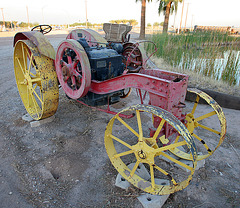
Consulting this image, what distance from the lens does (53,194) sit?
225 centimetres

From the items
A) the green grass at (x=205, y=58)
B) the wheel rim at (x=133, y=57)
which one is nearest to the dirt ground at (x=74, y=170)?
the wheel rim at (x=133, y=57)

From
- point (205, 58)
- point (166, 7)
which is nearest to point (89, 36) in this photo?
point (205, 58)

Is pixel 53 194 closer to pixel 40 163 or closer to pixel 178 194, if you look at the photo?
pixel 40 163

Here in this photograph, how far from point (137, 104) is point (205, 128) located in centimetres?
113

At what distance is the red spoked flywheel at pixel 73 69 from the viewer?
8.27ft

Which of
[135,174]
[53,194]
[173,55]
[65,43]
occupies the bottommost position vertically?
[53,194]

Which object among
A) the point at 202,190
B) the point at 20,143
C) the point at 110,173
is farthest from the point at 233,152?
the point at 20,143

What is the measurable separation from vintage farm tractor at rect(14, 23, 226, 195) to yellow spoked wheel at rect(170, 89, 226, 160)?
0.04 feet

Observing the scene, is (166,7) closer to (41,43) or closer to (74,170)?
(41,43)

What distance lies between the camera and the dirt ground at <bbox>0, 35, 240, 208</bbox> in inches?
85.9

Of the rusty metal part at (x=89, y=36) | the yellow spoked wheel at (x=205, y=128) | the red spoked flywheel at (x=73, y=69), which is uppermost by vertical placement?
the rusty metal part at (x=89, y=36)

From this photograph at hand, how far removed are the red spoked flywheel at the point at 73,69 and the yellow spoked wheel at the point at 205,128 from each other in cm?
136

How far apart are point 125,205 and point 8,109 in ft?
11.1

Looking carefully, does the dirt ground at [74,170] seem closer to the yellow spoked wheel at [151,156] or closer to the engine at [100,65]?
the yellow spoked wheel at [151,156]
